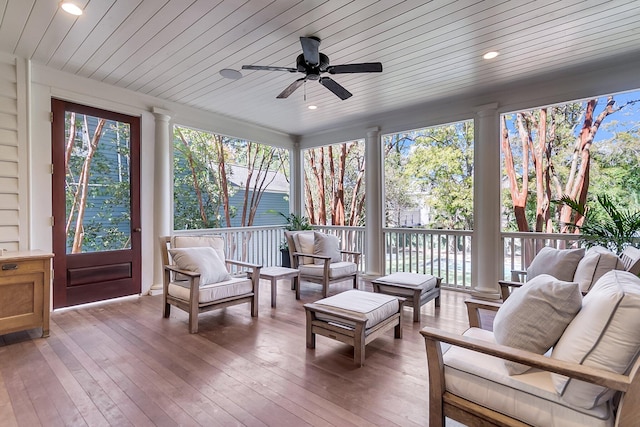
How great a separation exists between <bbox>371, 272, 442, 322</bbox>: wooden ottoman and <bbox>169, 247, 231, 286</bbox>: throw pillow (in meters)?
1.79

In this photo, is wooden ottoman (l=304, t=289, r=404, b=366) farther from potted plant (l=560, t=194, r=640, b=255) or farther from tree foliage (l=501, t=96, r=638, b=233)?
tree foliage (l=501, t=96, r=638, b=233)

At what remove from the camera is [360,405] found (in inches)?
76.1

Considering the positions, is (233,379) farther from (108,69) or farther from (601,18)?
(601,18)

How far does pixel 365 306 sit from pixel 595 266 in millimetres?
1852

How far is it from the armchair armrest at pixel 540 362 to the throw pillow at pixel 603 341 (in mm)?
61

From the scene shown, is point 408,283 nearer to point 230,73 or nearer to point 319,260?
point 319,260

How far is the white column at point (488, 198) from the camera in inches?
169

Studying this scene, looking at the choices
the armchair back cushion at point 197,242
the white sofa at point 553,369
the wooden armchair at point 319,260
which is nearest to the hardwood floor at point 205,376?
the white sofa at point 553,369

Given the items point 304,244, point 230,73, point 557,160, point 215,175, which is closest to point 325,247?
point 304,244

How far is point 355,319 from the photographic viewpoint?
2473 millimetres

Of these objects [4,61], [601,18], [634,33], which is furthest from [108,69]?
[634,33]

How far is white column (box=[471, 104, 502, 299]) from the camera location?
4.30m

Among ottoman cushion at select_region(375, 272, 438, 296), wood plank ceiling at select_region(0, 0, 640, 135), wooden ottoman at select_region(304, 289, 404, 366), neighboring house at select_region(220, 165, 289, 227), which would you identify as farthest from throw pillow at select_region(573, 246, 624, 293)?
neighboring house at select_region(220, 165, 289, 227)

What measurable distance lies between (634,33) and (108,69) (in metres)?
5.39
